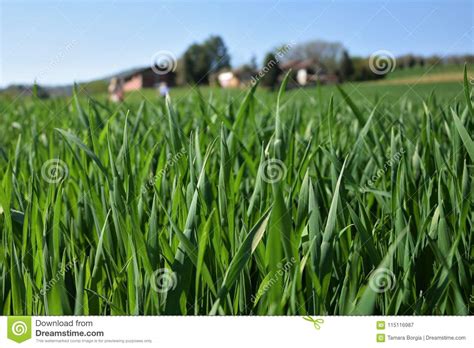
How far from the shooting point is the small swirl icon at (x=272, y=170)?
690 mm

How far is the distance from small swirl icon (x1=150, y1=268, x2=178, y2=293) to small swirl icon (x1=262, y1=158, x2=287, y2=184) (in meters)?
0.20

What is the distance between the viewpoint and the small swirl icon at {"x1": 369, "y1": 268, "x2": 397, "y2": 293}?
0.53 meters

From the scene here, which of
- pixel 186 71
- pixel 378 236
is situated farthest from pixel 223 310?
pixel 186 71

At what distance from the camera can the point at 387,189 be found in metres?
0.84

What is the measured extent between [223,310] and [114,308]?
0.42 feet

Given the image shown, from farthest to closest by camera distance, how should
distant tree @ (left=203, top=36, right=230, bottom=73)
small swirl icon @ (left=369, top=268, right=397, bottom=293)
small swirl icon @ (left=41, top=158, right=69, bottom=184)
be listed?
distant tree @ (left=203, top=36, right=230, bottom=73) → small swirl icon @ (left=41, top=158, right=69, bottom=184) → small swirl icon @ (left=369, top=268, right=397, bottom=293)

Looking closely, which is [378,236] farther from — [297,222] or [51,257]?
[51,257]
